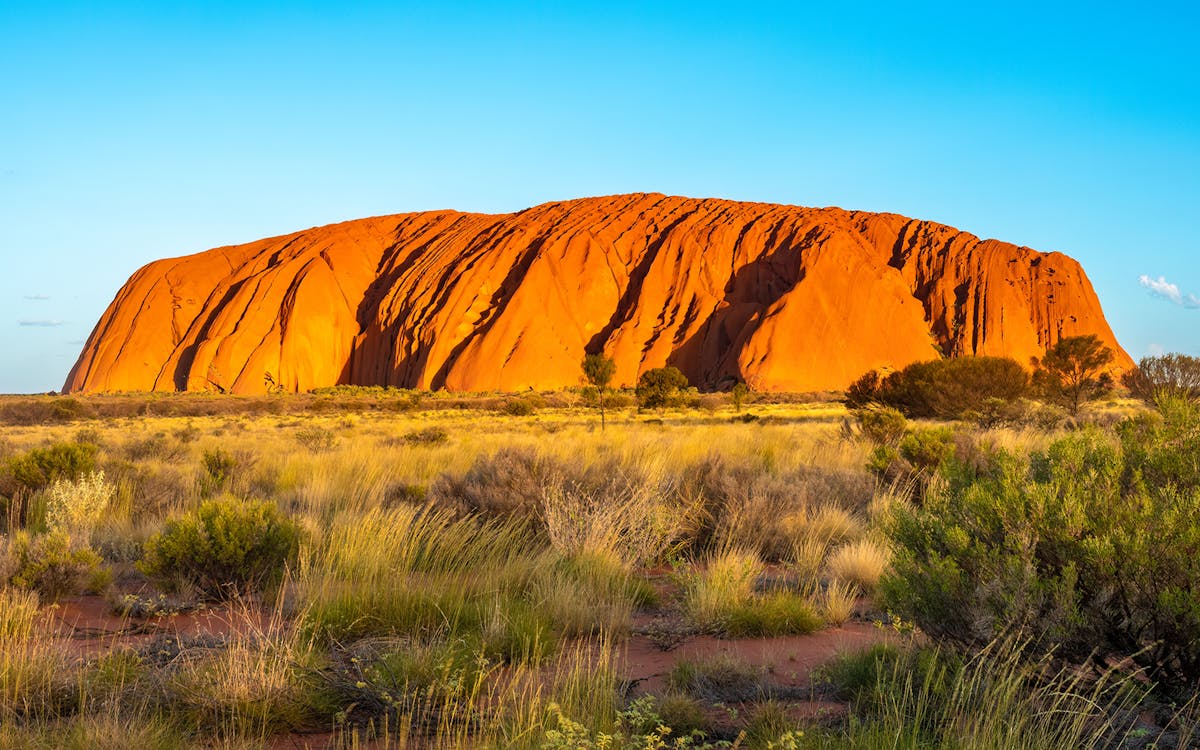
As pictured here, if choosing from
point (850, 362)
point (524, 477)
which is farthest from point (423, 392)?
point (524, 477)

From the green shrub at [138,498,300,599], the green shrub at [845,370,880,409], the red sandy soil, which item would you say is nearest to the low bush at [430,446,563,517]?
the green shrub at [138,498,300,599]

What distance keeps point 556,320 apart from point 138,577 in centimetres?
6706

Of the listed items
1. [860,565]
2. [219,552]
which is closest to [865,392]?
[860,565]

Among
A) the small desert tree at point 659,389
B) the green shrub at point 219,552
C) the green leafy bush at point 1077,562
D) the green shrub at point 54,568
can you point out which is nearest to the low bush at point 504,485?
the green shrub at point 219,552

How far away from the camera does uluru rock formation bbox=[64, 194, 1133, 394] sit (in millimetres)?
70250

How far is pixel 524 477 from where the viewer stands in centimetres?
768

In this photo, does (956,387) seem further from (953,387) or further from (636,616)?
(636,616)

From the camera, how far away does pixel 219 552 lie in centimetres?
541

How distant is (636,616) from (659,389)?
37.0 m

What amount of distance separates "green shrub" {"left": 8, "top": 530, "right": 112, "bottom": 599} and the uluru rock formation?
203 ft

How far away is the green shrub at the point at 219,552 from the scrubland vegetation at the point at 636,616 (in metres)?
0.02

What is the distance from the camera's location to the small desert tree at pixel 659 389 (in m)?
41.8

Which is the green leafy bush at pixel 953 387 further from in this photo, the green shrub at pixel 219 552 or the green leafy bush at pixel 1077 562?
the green shrub at pixel 219 552

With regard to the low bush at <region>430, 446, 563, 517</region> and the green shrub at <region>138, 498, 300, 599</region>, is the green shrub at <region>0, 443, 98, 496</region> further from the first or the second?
the low bush at <region>430, 446, 563, 517</region>
